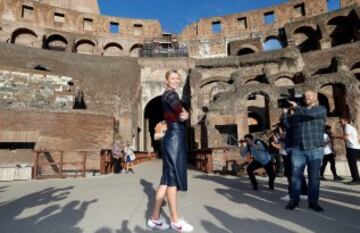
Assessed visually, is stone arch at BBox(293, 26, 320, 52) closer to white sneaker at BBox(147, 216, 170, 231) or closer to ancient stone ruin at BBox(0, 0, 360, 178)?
ancient stone ruin at BBox(0, 0, 360, 178)

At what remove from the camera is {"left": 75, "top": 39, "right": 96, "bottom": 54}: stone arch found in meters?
36.4

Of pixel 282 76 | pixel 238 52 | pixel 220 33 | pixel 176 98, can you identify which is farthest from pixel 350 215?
pixel 220 33

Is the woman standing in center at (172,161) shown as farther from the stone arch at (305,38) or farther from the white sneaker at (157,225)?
the stone arch at (305,38)

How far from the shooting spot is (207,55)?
37.7 metres

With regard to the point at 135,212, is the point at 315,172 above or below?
above

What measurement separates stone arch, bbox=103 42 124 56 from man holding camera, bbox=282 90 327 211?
119ft

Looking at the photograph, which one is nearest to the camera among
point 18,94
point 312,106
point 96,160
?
point 312,106

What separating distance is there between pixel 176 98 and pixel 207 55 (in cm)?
3545

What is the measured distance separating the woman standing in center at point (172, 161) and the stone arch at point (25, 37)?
36427 millimetres

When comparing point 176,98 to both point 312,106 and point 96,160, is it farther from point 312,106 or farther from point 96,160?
point 96,160

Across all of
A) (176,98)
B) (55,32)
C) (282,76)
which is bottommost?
(176,98)

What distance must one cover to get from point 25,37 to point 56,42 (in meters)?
3.45

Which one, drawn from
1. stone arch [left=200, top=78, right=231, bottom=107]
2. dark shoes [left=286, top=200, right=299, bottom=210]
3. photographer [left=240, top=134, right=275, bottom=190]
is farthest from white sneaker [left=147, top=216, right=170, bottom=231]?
stone arch [left=200, top=78, right=231, bottom=107]

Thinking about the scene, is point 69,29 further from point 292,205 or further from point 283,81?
point 292,205
